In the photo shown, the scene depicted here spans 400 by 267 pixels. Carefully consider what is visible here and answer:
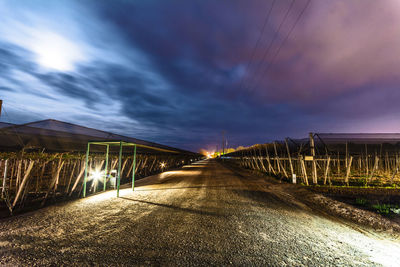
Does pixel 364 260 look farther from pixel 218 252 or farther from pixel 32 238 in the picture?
pixel 32 238

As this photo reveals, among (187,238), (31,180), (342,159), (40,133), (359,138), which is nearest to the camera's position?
(187,238)

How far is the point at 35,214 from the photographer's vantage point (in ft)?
A: 16.6

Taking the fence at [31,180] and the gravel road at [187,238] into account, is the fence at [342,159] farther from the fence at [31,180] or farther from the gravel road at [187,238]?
the fence at [31,180]

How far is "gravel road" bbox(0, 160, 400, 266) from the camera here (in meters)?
2.86

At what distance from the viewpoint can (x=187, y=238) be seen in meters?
3.59

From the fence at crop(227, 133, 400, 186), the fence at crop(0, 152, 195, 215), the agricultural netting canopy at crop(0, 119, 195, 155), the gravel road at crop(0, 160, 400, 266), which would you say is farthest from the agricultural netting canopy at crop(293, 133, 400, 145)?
the fence at crop(0, 152, 195, 215)

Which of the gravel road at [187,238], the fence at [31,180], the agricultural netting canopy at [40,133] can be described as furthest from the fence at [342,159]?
the fence at [31,180]

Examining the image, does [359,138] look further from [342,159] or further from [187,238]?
[187,238]

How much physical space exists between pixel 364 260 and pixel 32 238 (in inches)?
251

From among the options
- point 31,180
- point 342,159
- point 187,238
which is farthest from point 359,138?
point 31,180

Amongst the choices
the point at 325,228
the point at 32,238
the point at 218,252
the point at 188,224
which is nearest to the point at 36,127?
the point at 32,238

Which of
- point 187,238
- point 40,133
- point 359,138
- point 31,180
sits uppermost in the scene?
point 359,138

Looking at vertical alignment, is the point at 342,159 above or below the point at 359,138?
below

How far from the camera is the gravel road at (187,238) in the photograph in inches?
113
